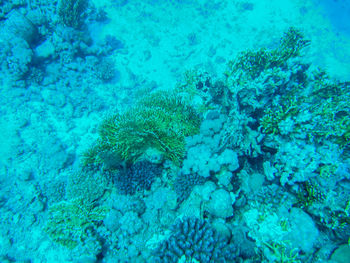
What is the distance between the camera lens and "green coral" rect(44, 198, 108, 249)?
4.88 m

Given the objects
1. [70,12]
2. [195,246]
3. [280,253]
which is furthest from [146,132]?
[70,12]

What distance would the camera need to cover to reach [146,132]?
482 centimetres

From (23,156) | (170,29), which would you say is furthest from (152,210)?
(170,29)

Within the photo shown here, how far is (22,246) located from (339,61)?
24.0 m

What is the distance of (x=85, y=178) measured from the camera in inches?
223

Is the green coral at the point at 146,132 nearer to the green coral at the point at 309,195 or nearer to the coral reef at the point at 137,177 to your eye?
the coral reef at the point at 137,177

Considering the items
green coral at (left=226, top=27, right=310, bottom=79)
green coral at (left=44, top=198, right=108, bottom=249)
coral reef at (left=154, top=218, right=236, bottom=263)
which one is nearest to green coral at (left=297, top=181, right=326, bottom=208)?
coral reef at (left=154, top=218, right=236, bottom=263)

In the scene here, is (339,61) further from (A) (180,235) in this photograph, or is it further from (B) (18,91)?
(B) (18,91)

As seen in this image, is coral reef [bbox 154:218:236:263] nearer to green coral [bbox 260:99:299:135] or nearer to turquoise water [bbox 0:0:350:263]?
turquoise water [bbox 0:0:350:263]

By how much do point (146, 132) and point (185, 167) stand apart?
1.28m

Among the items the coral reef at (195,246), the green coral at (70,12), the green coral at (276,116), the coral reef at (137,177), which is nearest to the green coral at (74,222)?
the coral reef at (137,177)

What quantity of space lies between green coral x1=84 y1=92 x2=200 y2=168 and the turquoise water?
36 mm

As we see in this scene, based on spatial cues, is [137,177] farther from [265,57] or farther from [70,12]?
[70,12]

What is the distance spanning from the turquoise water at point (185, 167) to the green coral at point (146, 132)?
0.12 feet
